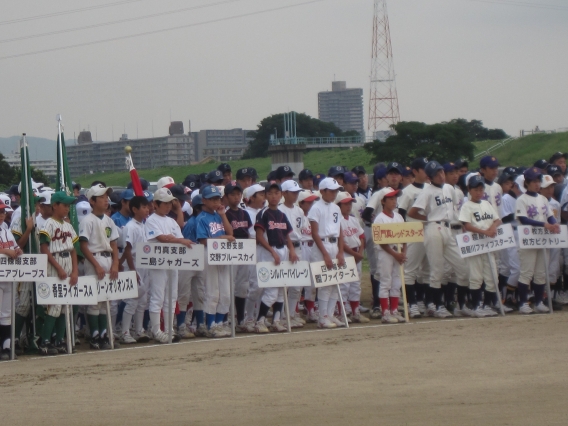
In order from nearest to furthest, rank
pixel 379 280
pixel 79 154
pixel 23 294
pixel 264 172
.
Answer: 1. pixel 23 294
2. pixel 379 280
3. pixel 264 172
4. pixel 79 154

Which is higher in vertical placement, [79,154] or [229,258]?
[79,154]

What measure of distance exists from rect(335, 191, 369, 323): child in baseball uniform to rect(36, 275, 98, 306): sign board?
12.6ft

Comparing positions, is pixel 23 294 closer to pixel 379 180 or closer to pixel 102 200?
pixel 102 200

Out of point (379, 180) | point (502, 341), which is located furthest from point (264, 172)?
point (502, 341)

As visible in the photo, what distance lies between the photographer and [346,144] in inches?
2726

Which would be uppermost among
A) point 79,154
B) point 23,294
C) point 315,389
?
point 79,154

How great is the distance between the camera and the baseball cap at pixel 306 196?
13.0 metres

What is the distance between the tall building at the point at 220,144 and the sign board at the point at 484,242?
227 feet

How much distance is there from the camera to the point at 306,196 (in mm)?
13148

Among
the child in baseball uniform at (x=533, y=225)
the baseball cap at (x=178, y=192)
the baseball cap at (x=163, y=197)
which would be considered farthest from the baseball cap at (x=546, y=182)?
the baseball cap at (x=163, y=197)

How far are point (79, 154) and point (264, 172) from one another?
17.4 m

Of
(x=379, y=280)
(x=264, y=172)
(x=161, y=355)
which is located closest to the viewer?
(x=161, y=355)

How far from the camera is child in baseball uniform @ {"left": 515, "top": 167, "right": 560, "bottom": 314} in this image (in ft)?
44.1

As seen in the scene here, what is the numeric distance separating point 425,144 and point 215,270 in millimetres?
37974
